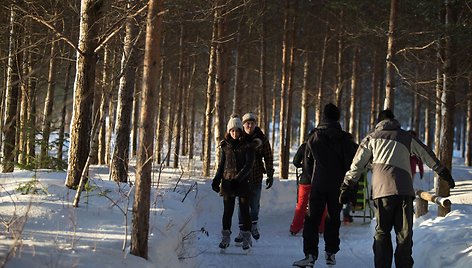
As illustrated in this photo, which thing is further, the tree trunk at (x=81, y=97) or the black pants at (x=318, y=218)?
the tree trunk at (x=81, y=97)

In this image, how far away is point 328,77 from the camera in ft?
94.8

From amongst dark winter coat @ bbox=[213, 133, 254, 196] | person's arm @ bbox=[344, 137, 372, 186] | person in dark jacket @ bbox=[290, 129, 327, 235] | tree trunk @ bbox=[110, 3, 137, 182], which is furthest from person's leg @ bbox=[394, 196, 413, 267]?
tree trunk @ bbox=[110, 3, 137, 182]

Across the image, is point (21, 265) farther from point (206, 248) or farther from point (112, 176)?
point (112, 176)

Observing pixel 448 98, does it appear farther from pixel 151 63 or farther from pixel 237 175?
pixel 151 63

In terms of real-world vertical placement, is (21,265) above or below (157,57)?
below

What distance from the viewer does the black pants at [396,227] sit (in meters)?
5.55

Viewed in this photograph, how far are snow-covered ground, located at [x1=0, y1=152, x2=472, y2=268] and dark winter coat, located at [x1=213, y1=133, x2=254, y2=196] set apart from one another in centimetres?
69

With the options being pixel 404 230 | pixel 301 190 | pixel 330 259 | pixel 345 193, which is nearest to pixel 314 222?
pixel 330 259

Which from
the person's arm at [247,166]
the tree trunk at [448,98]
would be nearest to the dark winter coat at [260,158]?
the person's arm at [247,166]

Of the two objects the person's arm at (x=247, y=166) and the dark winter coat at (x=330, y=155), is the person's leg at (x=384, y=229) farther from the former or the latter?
the person's arm at (x=247, y=166)

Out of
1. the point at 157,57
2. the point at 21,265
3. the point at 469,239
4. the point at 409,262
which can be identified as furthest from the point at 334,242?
the point at 21,265

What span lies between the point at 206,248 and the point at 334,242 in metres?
2.01

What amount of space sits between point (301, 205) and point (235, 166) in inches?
80.7

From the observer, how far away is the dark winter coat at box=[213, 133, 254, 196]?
7297 mm
